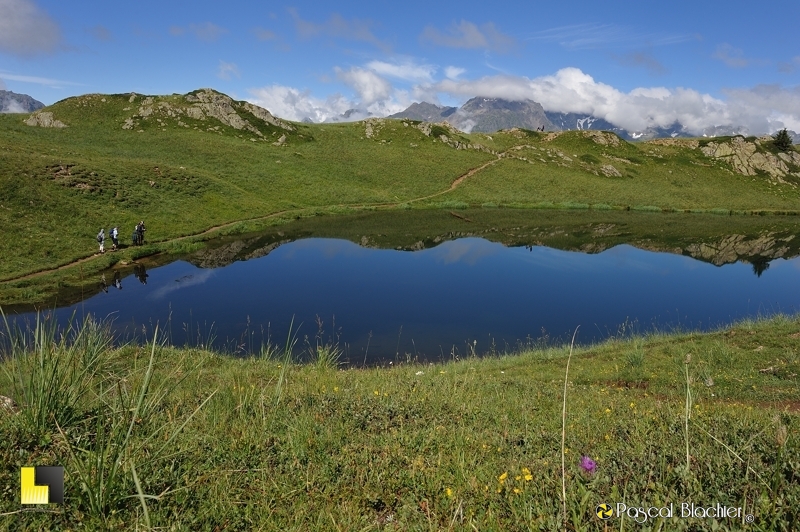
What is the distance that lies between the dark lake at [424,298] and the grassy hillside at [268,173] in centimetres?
994

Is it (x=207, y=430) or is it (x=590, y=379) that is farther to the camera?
(x=590, y=379)

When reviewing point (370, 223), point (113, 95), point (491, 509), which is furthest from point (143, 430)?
point (113, 95)

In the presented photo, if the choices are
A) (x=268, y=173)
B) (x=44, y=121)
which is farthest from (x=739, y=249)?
(x=44, y=121)

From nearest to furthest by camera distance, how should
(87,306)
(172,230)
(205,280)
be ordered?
(87,306)
(205,280)
(172,230)

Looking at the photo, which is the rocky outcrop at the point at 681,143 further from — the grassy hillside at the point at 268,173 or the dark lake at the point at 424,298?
the dark lake at the point at 424,298

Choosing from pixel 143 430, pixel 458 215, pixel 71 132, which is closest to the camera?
pixel 143 430

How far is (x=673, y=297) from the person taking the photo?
31.6 metres

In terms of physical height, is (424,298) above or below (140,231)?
below

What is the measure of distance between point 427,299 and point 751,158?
127 m

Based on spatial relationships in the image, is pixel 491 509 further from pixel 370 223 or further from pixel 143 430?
pixel 370 223

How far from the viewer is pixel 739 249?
5166cm

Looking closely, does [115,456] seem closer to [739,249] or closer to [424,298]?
[424,298]

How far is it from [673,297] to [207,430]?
1336 inches

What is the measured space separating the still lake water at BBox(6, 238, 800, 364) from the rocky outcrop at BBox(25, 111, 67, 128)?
211 ft
